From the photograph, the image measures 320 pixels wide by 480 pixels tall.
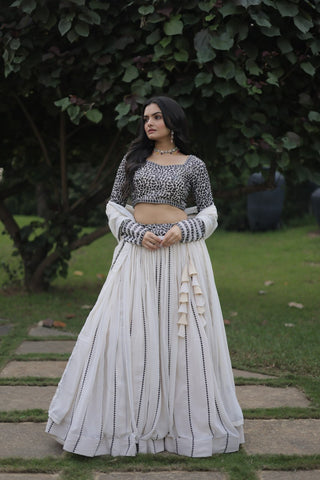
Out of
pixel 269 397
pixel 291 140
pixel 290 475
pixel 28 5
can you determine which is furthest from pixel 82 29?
pixel 290 475

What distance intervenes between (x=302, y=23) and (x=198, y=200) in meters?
1.87

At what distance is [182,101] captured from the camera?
16.1 feet

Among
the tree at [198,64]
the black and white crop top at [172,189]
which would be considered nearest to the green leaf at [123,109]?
the tree at [198,64]

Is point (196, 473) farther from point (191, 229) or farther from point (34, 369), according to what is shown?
point (34, 369)

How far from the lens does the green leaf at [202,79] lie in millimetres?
4555

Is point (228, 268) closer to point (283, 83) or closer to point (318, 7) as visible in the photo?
point (283, 83)

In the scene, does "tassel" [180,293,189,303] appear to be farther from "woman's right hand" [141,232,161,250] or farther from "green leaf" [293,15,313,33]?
"green leaf" [293,15,313,33]

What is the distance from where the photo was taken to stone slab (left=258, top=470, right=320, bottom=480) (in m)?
2.81

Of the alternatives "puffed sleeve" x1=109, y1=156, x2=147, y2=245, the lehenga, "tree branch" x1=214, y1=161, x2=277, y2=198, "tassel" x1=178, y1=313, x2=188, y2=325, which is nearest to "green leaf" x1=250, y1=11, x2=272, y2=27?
"tree branch" x1=214, y1=161, x2=277, y2=198

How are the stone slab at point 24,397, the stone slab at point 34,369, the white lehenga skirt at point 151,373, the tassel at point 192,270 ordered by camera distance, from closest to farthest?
the white lehenga skirt at point 151,373 → the tassel at point 192,270 → the stone slab at point 24,397 → the stone slab at point 34,369

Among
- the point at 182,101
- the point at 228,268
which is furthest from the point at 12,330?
the point at 228,268

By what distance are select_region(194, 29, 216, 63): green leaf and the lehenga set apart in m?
1.65

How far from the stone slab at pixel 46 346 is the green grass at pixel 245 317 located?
74 millimetres

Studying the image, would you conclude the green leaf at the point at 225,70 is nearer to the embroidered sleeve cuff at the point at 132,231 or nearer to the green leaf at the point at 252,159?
the green leaf at the point at 252,159
